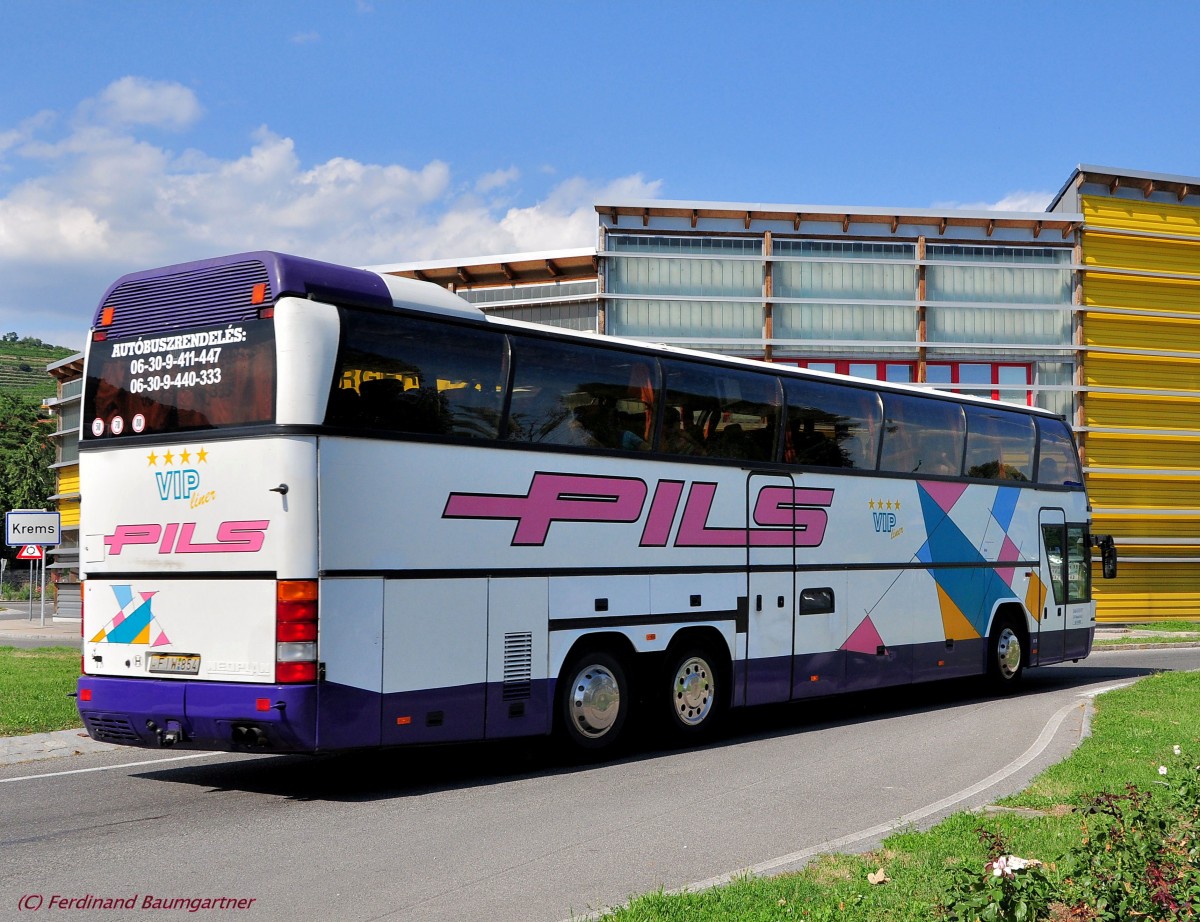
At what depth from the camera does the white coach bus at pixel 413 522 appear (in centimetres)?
966

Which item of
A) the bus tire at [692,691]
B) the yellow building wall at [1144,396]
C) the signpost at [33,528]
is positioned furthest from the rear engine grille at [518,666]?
the signpost at [33,528]

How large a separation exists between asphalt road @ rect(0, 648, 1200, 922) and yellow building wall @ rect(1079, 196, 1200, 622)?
939 inches

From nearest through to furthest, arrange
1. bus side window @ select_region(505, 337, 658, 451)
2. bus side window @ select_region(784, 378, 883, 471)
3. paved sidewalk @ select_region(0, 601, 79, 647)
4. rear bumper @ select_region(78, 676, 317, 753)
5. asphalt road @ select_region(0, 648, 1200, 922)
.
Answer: asphalt road @ select_region(0, 648, 1200, 922), rear bumper @ select_region(78, 676, 317, 753), bus side window @ select_region(505, 337, 658, 451), bus side window @ select_region(784, 378, 883, 471), paved sidewalk @ select_region(0, 601, 79, 647)

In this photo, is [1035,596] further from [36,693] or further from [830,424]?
[36,693]

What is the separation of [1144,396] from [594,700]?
96.0 feet

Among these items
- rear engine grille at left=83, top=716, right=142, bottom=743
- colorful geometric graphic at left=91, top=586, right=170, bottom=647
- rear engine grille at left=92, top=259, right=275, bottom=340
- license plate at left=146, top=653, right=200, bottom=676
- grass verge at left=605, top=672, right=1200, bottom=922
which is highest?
rear engine grille at left=92, top=259, right=275, bottom=340

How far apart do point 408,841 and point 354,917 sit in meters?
1.86

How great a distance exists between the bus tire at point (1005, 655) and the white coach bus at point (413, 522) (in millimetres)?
4655

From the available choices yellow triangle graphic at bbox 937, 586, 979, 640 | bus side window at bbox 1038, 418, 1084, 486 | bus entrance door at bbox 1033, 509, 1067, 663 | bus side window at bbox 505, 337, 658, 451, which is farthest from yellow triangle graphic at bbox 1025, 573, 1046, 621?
bus side window at bbox 505, 337, 658, 451

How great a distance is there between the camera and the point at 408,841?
324 inches

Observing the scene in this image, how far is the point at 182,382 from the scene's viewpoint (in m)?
10.2

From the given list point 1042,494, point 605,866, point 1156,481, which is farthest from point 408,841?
point 1156,481

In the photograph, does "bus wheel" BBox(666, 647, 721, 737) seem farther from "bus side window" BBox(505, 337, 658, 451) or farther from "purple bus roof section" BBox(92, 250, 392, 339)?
"purple bus roof section" BBox(92, 250, 392, 339)

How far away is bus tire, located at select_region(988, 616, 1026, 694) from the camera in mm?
18484
